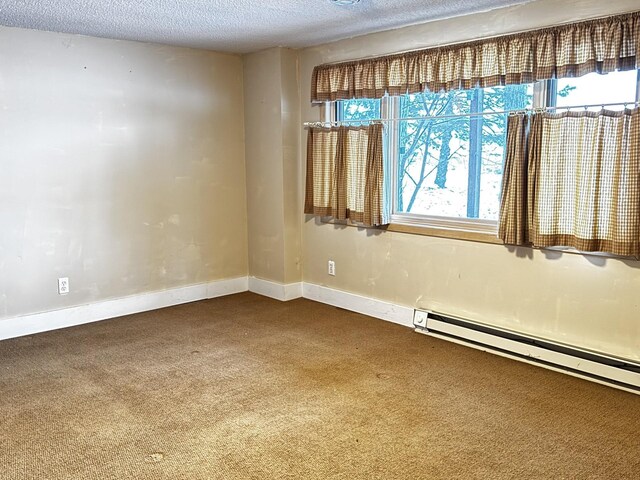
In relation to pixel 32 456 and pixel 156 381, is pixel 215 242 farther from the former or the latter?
pixel 32 456

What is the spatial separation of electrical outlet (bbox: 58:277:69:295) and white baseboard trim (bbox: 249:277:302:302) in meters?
1.70

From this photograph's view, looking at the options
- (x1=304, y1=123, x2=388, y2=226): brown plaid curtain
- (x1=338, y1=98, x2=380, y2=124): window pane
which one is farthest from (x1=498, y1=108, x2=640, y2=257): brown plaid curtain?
(x1=338, y1=98, x2=380, y2=124): window pane

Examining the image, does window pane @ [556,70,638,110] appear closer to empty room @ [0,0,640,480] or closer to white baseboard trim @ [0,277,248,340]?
empty room @ [0,0,640,480]

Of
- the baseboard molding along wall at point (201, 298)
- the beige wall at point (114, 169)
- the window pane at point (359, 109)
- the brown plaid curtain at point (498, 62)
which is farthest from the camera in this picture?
the window pane at point (359, 109)

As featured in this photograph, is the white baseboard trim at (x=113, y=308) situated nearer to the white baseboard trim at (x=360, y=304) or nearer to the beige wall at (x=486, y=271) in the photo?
the white baseboard trim at (x=360, y=304)

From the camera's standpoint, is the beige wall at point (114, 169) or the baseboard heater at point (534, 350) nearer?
the baseboard heater at point (534, 350)

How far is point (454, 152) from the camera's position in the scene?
4129 mm

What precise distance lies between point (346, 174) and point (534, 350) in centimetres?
197

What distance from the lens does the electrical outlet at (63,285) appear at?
14.7 ft

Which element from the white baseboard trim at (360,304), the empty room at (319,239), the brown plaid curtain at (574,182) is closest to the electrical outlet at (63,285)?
the empty room at (319,239)

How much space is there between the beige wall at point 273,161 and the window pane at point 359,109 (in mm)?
460

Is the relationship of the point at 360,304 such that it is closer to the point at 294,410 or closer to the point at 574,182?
the point at 294,410

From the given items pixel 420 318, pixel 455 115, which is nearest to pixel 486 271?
pixel 420 318

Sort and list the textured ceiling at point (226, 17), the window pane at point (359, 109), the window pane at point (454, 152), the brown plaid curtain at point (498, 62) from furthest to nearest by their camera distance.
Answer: the window pane at point (359, 109) → the window pane at point (454, 152) → the textured ceiling at point (226, 17) → the brown plaid curtain at point (498, 62)
